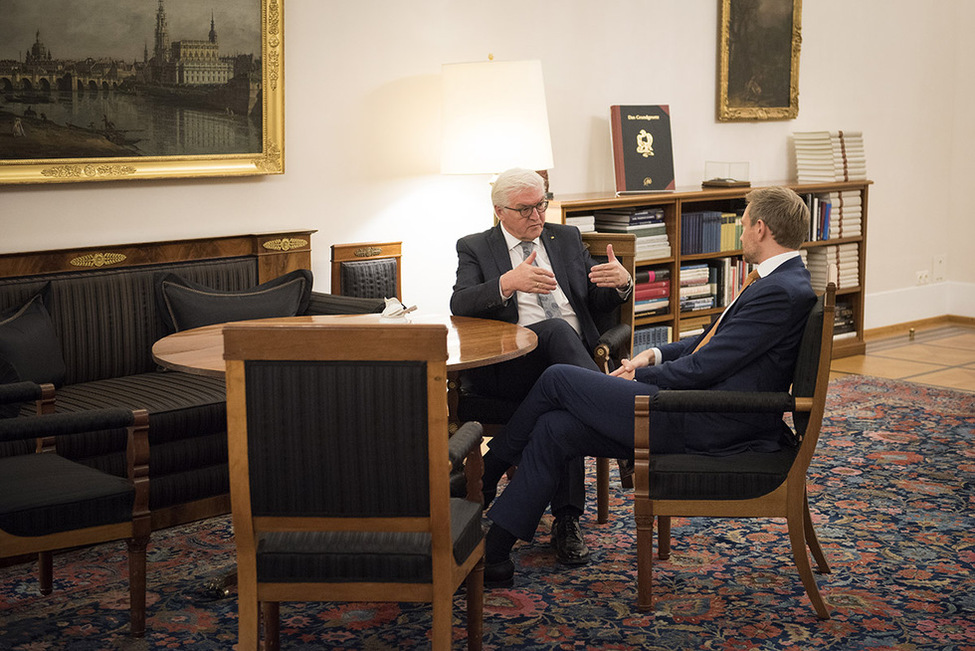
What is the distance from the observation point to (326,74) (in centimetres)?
534

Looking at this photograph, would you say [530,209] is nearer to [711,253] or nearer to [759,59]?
[711,253]

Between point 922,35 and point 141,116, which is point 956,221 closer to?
point 922,35

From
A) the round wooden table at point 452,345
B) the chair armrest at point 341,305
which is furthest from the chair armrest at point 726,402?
the chair armrest at point 341,305

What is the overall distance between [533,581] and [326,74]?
9.44ft

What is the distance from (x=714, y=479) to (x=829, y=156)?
4926 millimetres

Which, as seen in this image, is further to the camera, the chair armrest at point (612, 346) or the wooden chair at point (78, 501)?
the chair armrest at point (612, 346)

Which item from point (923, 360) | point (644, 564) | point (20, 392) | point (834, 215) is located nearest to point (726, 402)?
point (644, 564)

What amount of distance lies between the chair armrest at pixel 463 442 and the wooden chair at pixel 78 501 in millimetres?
1025

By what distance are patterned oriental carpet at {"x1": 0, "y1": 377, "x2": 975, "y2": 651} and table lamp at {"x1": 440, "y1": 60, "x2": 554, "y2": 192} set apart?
171 centimetres

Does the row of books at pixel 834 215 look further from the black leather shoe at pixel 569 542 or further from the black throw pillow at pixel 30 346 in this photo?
the black throw pillow at pixel 30 346

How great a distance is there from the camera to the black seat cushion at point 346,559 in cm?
253

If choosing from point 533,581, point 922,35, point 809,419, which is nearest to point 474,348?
point 533,581

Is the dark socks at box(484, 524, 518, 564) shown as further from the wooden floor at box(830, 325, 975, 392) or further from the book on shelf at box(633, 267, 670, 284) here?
the wooden floor at box(830, 325, 975, 392)

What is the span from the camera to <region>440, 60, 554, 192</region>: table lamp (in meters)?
5.18
